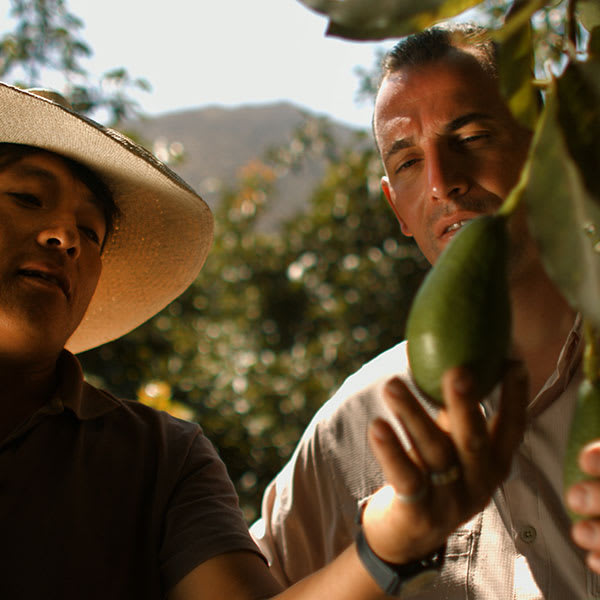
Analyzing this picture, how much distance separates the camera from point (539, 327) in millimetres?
1176

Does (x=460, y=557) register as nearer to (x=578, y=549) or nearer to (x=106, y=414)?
(x=578, y=549)

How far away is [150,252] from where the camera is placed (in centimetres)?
139

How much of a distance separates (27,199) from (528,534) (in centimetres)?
95

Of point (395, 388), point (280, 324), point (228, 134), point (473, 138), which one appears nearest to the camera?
point (395, 388)

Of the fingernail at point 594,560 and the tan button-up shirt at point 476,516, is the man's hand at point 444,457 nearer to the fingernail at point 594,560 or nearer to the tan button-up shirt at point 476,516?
the fingernail at point 594,560

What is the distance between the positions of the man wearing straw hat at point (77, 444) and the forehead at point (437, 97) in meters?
0.42

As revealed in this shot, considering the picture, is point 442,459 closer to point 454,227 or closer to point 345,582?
point 345,582

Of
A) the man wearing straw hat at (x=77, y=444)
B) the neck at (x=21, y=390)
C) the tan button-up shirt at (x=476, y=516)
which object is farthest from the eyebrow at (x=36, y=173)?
the tan button-up shirt at (x=476, y=516)

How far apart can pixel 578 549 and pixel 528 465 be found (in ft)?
0.47

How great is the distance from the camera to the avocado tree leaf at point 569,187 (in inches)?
14.5

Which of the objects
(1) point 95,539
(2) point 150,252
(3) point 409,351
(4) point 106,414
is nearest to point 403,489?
(3) point 409,351

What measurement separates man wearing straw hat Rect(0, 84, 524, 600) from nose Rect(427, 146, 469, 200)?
0.48 m

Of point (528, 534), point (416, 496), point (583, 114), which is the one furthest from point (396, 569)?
point (528, 534)

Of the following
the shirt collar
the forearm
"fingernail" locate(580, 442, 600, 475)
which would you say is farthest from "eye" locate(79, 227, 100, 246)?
"fingernail" locate(580, 442, 600, 475)
